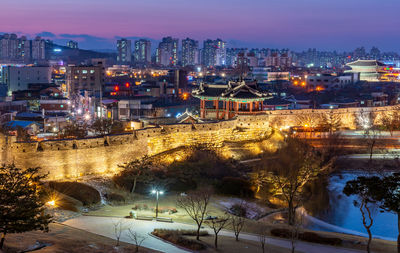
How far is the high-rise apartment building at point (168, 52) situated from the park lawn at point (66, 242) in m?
155

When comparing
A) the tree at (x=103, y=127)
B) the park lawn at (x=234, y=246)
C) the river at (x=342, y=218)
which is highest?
the tree at (x=103, y=127)

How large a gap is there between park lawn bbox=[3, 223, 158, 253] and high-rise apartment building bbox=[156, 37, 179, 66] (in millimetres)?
155487

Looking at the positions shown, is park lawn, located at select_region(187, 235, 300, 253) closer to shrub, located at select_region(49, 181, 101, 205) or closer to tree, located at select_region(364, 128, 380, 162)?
shrub, located at select_region(49, 181, 101, 205)

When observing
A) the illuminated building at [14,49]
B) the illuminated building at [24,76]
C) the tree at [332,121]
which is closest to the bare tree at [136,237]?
the tree at [332,121]

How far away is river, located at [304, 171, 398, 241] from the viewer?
2139cm

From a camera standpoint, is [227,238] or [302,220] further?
[302,220]

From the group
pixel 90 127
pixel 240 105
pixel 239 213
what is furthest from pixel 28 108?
pixel 239 213

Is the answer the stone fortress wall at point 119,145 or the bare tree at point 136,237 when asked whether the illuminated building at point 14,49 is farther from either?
the bare tree at point 136,237

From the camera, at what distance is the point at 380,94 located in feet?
194

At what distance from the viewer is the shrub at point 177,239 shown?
15914 millimetres

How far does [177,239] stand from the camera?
16.4 m

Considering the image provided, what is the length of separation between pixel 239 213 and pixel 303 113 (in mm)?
16109

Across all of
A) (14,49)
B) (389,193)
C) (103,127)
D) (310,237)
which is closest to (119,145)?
(103,127)

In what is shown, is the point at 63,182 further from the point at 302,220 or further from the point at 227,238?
the point at 302,220
